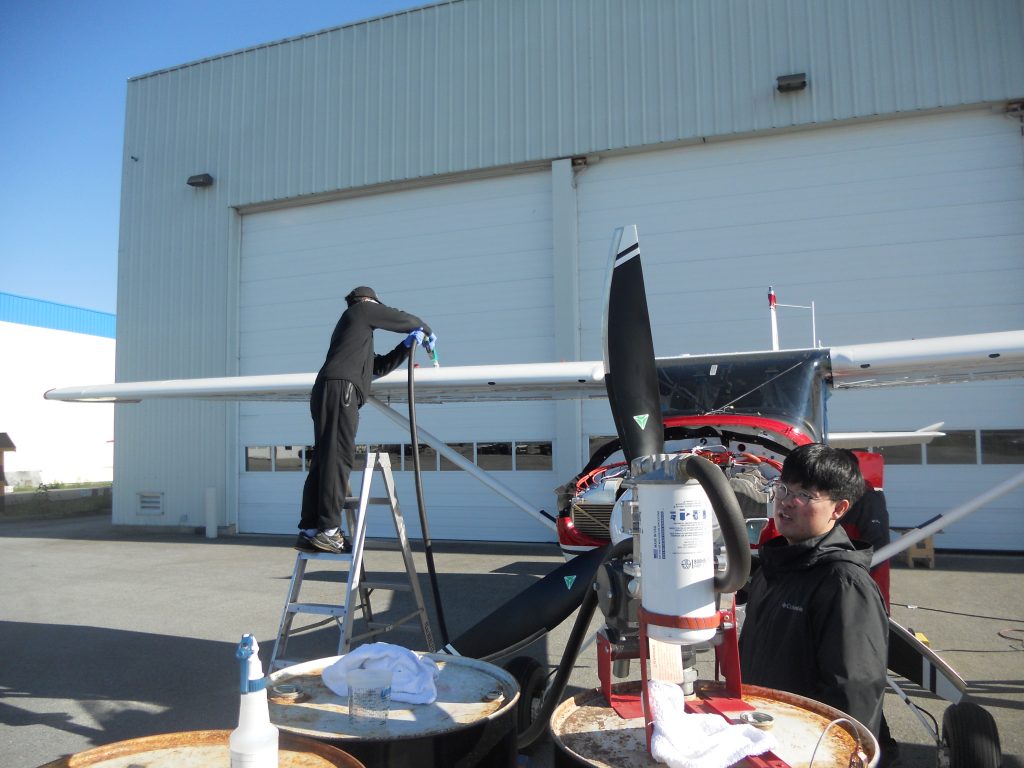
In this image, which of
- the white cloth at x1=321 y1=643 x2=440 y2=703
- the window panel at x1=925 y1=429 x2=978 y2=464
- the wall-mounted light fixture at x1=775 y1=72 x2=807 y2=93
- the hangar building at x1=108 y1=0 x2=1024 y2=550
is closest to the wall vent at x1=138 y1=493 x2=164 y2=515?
the hangar building at x1=108 y1=0 x2=1024 y2=550

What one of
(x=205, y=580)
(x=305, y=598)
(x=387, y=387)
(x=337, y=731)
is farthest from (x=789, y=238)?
→ (x=337, y=731)

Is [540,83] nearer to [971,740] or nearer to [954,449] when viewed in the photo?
[954,449]

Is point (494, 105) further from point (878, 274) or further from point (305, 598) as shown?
point (305, 598)

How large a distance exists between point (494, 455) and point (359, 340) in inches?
331

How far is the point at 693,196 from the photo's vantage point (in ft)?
36.2

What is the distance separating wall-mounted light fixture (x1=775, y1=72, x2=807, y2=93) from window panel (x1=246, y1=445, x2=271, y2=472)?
10643mm

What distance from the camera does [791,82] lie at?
10.2 m

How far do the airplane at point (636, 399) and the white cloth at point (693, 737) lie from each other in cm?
31

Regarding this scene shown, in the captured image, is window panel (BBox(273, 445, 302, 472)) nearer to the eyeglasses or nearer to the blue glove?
the blue glove

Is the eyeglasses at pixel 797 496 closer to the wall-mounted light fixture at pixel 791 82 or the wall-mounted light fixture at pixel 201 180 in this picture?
the wall-mounted light fixture at pixel 791 82

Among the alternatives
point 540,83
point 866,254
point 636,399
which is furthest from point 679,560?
point 540,83

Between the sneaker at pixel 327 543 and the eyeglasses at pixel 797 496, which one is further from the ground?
the eyeglasses at pixel 797 496

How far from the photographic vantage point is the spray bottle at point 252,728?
4.02 ft

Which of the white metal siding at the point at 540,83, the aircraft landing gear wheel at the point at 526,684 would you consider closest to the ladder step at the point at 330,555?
the aircraft landing gear wheel at the point at 526,684
